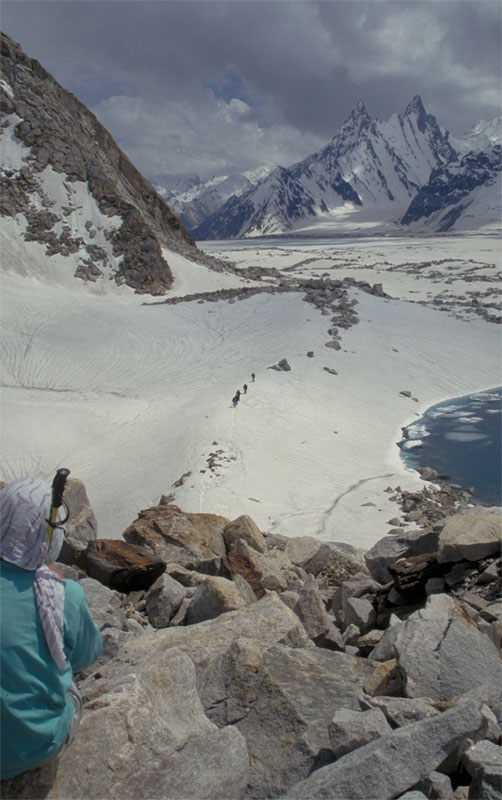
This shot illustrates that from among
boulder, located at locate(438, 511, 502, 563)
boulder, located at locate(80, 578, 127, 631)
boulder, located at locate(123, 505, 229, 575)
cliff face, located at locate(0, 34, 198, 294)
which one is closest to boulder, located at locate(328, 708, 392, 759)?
boulder, located at locate(80, 578, 127, 631)

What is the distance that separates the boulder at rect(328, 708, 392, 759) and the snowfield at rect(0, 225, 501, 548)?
30.8ft

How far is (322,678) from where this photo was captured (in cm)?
400

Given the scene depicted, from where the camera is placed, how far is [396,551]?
798cm

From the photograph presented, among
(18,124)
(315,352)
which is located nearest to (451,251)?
(18,124)

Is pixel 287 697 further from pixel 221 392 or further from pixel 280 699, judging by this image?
pixel 221 392

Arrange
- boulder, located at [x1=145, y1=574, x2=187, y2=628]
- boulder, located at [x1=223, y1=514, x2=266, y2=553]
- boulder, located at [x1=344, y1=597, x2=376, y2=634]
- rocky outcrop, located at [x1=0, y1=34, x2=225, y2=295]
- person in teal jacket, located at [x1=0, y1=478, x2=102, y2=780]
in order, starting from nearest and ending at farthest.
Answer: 1. person in teal jacket, located at [x1=0, y1=478, x2=102, y2=780]
2. boulder, located at [x1=145, y1=574, x2=187, y2=628]
3. boulder, located at [x1=344, y1=597, x2=376, y2=634]
4. boulder, located at [x1=223, y1=514, x2=266, y2=553]
5. rocky outcrop, located at [x1=0, y1=34, x2=225, y2=295]

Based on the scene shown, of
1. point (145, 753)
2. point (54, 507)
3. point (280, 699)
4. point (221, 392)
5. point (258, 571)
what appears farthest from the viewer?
point (221, 392)

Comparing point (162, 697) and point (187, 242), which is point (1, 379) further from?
point (187, 242)

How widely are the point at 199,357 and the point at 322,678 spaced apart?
26.2m

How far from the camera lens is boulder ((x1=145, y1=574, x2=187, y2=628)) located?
5534mm

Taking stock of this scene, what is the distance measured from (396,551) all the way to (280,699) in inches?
185

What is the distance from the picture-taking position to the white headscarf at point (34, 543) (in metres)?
2.71

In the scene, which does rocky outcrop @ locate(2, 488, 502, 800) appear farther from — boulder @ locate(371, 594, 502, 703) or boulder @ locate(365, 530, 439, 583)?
boulder @ locate(365, 530, 439, 583)

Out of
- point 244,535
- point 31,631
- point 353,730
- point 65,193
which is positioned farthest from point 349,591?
point 65,193
